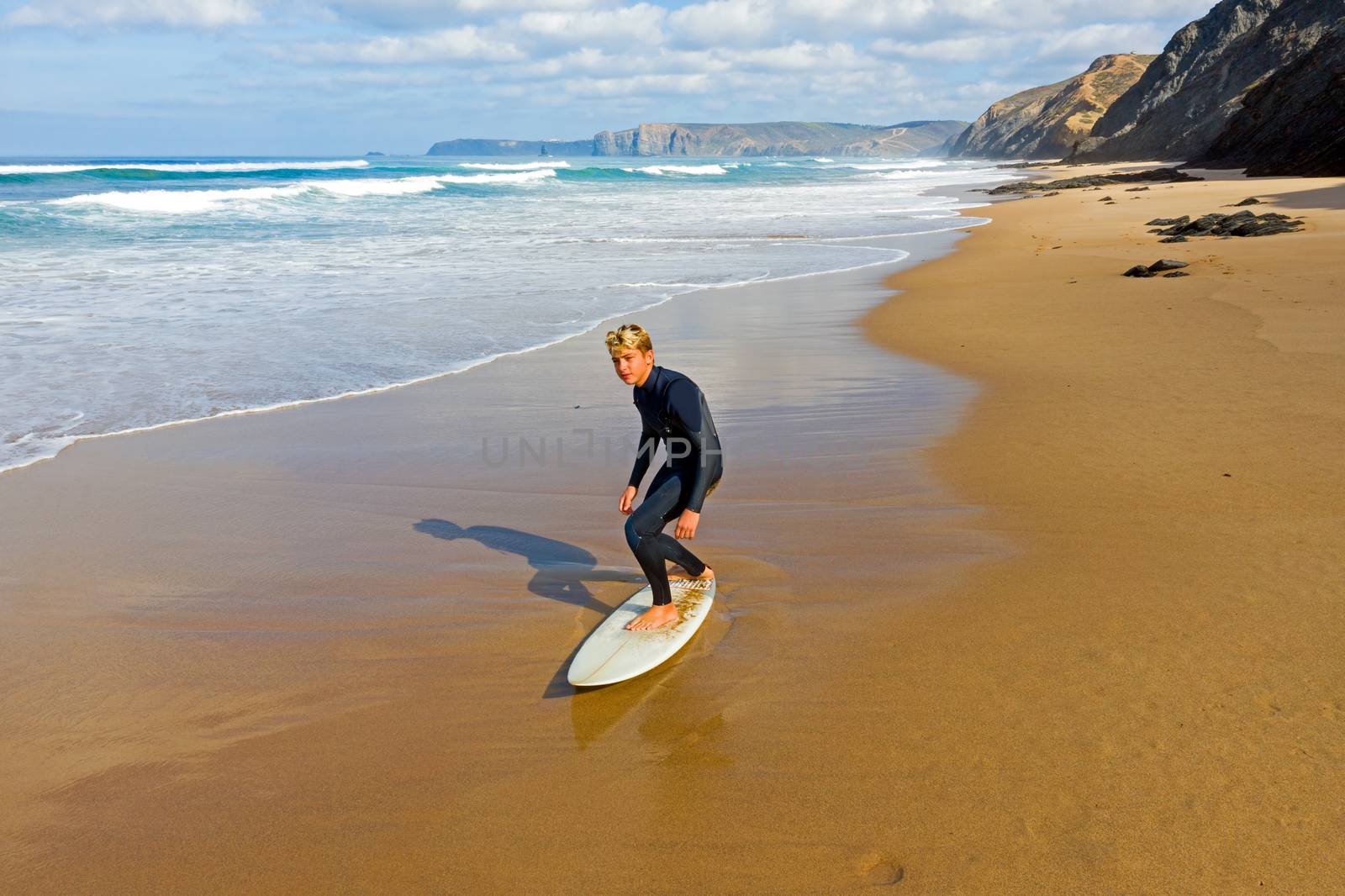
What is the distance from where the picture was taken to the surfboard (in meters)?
3.88

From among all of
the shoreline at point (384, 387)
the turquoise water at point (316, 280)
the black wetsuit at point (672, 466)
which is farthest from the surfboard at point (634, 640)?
the turquoise water at point (316, 280)

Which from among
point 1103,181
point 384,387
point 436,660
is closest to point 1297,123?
point 1103,181

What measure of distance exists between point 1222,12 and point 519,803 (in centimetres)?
8830

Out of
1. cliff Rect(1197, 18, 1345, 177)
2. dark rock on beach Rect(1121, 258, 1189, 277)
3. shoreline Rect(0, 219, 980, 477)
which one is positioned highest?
cliff Rect(1197, 18, 1345, 177)

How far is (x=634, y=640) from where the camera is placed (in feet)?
13.5

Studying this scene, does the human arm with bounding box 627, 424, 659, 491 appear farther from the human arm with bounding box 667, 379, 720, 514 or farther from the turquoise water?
the turquoise water

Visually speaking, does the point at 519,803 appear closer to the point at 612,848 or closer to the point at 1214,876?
the point at 612,848

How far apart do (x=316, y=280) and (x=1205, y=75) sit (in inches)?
2455

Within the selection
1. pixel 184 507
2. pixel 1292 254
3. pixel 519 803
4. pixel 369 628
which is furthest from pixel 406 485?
pixel 1292 254

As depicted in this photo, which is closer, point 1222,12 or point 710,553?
point 710,553

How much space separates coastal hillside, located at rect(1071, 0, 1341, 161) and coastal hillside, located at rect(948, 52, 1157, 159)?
1203 cm

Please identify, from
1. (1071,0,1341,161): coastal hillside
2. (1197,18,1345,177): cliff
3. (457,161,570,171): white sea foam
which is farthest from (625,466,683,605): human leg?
(457,161,570,171): white sea foam

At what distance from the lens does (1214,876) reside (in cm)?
268

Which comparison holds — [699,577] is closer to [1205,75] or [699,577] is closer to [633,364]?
[633,364]
